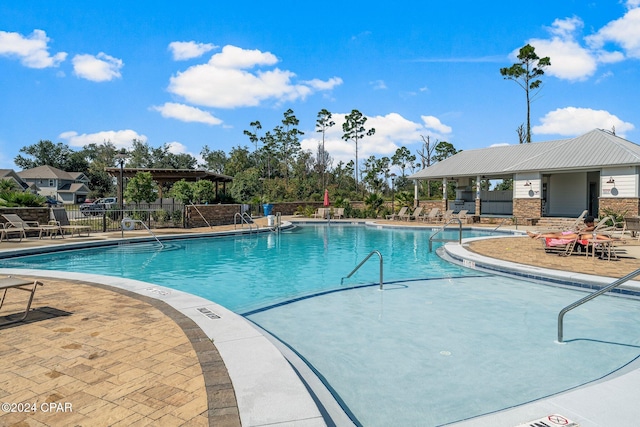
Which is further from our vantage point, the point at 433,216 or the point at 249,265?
the point at 433,216

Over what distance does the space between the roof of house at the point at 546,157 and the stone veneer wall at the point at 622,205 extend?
1685 mm

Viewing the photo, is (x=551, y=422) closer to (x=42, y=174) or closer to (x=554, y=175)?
(x=554, y=175)

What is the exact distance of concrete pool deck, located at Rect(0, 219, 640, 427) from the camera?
261cm

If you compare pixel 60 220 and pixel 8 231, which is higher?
pixel 60 220

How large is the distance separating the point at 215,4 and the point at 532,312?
1649 centimetres

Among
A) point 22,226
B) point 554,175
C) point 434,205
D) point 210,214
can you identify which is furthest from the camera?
point 434,205

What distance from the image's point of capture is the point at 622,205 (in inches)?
733

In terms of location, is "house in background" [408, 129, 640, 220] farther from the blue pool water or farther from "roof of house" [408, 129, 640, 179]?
the blue pool water

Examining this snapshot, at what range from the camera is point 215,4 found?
1634 cm

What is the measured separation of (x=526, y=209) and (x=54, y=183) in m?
60.9

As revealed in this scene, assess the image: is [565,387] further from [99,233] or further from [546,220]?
[546,220]

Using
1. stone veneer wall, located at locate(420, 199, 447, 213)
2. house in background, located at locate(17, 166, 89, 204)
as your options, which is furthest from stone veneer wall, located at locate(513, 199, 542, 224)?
house in background, located at locate(17, 166, 89, 204)

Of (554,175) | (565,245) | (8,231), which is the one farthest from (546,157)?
(8,231)

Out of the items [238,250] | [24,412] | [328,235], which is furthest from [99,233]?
[24,412]
